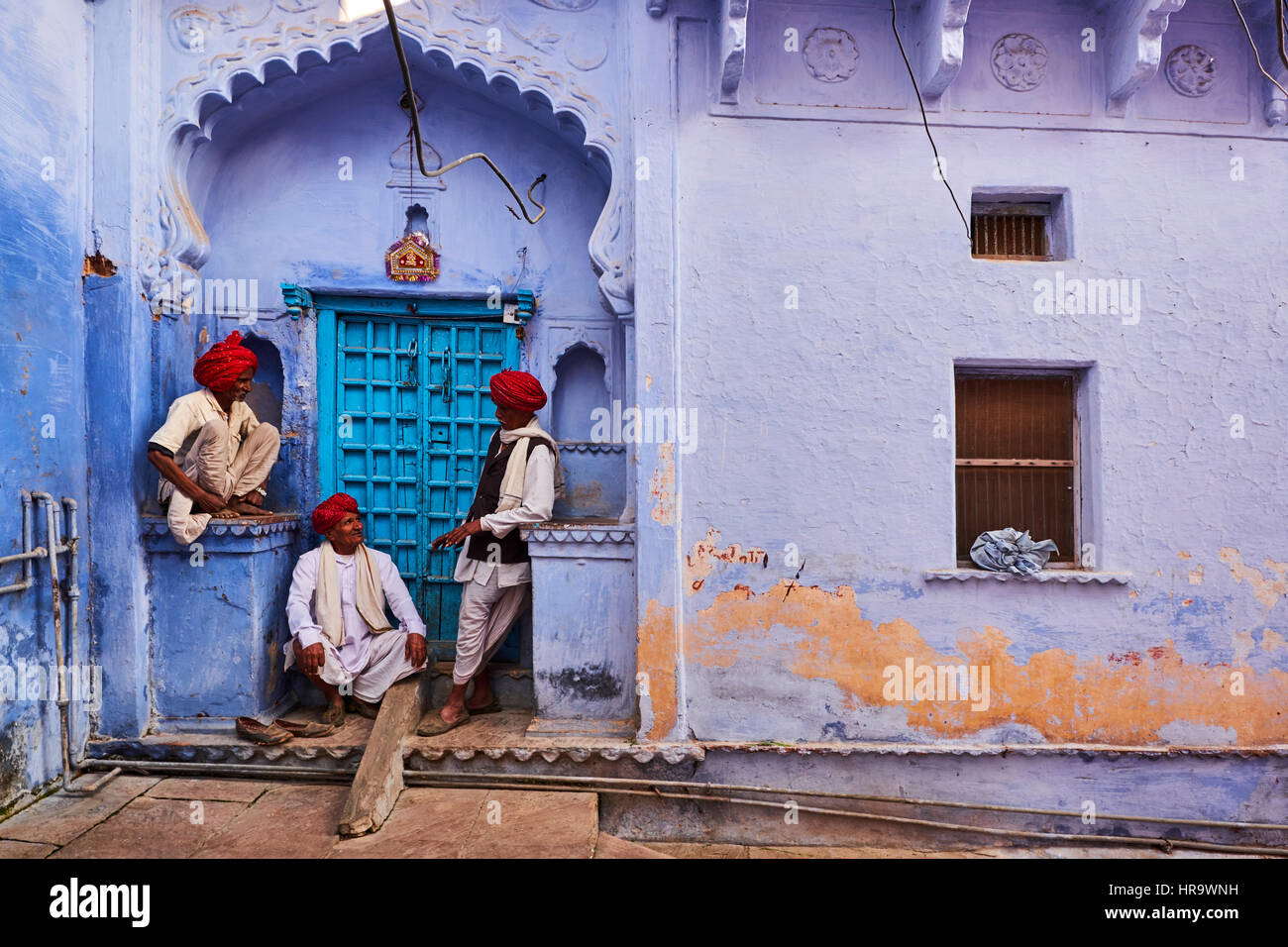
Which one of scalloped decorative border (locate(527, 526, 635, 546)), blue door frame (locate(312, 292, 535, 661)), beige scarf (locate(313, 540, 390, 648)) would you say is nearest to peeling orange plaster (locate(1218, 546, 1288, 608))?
scalloped decorative border (locate(527, 526, 635, 546))

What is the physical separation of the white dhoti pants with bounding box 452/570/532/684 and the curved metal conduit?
1.97 feet

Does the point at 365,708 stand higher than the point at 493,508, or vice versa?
the point at 493,508

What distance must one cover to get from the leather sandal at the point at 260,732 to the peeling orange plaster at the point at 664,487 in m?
2.27

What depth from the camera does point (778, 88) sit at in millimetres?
3934

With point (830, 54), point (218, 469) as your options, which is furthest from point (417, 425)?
point (830, 54)

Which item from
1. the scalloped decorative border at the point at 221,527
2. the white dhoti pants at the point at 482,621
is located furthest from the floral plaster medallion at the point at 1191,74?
the scalloped decorative border at the point at 221,527

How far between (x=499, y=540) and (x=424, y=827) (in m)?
1.45

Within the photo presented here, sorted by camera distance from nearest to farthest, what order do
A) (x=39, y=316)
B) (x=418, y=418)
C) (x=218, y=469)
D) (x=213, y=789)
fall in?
(x=39, y=316)
(x=213, y=789)
(x=218, y=469)
(x=418, y=418)

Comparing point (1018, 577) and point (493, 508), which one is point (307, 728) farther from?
point (1018, 577)

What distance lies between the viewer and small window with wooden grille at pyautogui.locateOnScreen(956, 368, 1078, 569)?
4.09 metres

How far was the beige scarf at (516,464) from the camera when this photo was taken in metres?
3.96

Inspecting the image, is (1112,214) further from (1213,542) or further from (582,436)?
(582,436)

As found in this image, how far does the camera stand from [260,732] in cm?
383

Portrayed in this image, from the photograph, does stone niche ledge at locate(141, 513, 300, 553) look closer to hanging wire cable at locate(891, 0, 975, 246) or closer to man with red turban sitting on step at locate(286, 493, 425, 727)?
man with red turban sitting on step at locate(286, 493, 425, 727)
